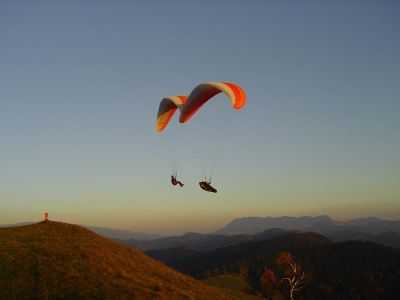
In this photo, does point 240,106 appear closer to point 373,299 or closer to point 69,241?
point 69,241

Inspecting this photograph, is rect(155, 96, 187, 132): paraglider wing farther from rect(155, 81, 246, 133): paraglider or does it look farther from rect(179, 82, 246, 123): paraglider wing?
rect(179, 82, 246, 123): paraglider wing

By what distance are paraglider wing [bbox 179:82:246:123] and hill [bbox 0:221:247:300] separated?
1488 cm

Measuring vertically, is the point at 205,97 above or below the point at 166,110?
below

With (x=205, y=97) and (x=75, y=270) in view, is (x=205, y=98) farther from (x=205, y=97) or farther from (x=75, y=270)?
(x=75, y=270)

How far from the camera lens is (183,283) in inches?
1686

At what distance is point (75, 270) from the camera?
116 feet

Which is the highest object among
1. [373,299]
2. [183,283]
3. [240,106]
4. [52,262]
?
[240,106]

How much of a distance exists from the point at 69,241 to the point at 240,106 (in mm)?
27479

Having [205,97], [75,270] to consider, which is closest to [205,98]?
[205,97]

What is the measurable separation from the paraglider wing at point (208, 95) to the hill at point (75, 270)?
14882mm

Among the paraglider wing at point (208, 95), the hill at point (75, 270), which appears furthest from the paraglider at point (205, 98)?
the hill at point (75, 270)

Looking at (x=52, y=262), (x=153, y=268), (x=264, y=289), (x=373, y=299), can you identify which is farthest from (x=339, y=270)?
(x=52, y=262)

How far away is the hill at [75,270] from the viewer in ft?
103

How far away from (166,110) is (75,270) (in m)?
15.8
